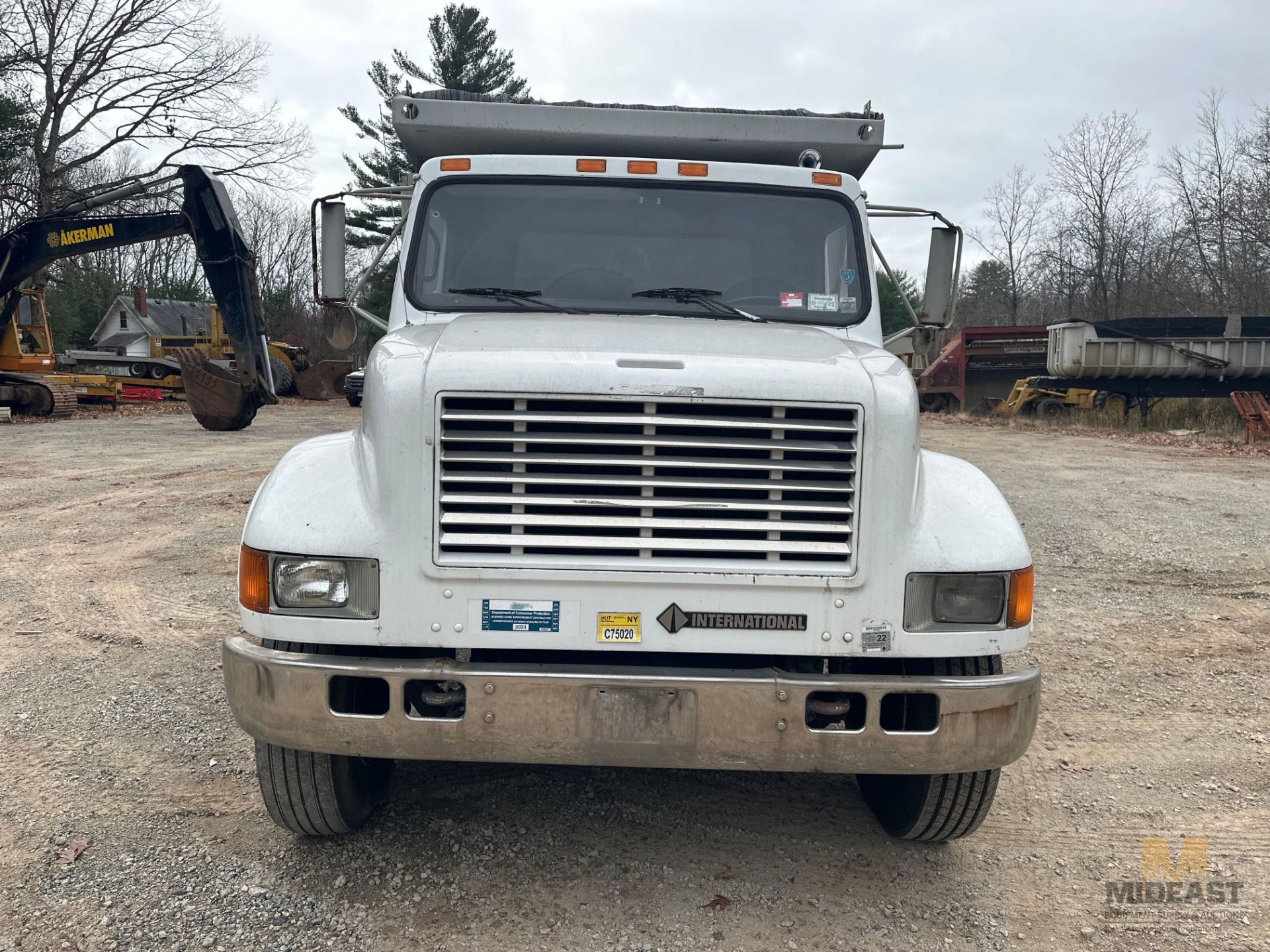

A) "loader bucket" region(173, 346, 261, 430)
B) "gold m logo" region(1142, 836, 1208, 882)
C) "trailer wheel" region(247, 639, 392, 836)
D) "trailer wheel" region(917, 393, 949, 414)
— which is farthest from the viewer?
"trailer wheel" region(917, 393, 949, 414)

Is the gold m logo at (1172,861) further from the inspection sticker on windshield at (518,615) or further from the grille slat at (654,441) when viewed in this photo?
the inspection sticker on windshield at (518,615)

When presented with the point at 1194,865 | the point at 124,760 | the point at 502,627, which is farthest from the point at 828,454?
the point at 124,760

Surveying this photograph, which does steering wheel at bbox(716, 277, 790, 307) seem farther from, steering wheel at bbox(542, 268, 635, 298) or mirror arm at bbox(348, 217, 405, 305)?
mirror arm at bbox(348, 217, 405, 305)

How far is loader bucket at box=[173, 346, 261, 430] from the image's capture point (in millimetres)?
16906

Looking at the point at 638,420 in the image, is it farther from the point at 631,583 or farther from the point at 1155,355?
the point at 1155,355

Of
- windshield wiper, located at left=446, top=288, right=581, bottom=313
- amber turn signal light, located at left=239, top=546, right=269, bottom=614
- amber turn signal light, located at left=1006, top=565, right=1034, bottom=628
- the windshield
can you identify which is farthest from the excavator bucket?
amber turn signal light, located at left=1006, top=565, right=1034, bottom=628

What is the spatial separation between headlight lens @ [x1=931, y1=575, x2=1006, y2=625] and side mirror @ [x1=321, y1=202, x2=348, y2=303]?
3.14 meters

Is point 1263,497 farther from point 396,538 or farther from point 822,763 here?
point 396,538

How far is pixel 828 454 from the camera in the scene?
2826 millimetres

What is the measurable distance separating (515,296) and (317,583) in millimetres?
1515

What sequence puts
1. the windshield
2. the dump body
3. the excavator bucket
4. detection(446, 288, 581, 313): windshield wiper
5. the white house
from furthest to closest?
the white house
the excavator bucket
the dump body
the windshield
detection(446, 288, 581, 313): windshield wiper

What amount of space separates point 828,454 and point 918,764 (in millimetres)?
915

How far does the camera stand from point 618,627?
279 centimetres

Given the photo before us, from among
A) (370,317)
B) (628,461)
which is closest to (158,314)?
(370,317)
